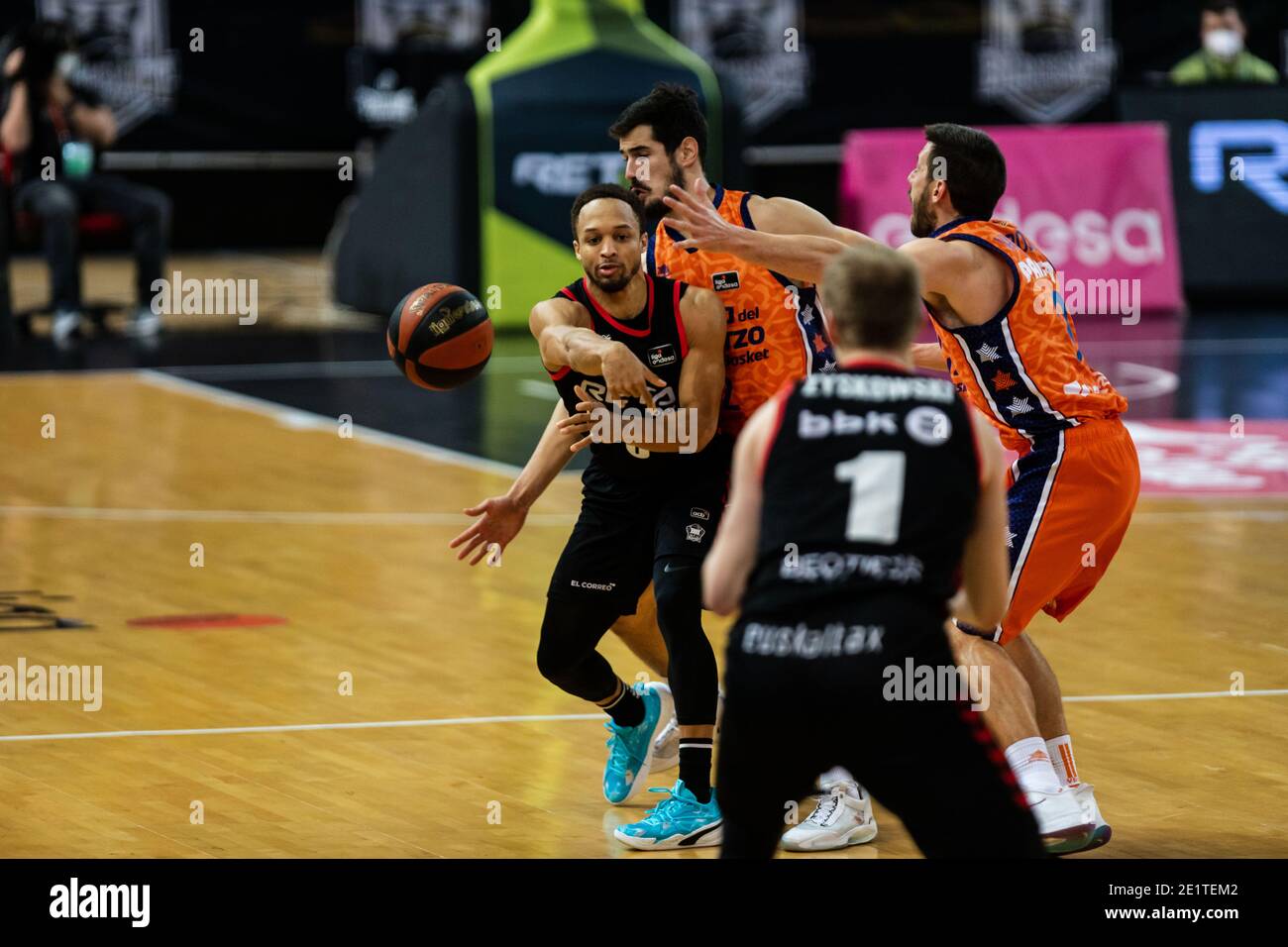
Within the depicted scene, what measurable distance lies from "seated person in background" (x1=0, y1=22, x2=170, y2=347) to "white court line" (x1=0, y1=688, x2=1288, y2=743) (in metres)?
11.4

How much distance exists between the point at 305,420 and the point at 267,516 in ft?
10.5

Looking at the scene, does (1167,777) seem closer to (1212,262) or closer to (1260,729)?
(1260,729)

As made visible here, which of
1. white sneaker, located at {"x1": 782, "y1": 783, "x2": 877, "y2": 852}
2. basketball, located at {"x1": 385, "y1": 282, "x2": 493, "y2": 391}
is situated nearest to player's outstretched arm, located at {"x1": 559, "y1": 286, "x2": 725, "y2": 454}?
basketball, located at {"x1": 385, "y1": 282, "x2": 493, "y2": 391}

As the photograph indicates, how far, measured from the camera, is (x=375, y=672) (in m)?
8.89

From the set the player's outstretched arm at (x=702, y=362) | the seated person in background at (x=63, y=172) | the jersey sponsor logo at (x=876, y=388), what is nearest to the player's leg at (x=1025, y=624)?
the player's outstretched arm at (x=702, y=362)

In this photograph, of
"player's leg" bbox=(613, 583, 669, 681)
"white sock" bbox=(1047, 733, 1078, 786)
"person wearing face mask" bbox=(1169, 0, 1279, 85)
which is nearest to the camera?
"white sock" bbox=(1047, 733, 1078, 786)

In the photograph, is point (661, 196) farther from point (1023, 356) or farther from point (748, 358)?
point (1023, 356)

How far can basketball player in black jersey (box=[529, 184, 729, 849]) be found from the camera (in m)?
6.72

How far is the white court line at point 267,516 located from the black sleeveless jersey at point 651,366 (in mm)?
4794

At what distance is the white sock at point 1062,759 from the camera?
6.71 meters

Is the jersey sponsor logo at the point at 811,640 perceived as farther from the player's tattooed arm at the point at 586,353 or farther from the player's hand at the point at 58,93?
the player's hand at the point at 58,93

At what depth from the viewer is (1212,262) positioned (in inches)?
789

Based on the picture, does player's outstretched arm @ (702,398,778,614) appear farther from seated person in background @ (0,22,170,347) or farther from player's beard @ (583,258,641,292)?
seated person in background @ (0,22,170,347)

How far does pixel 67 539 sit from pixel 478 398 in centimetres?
500
